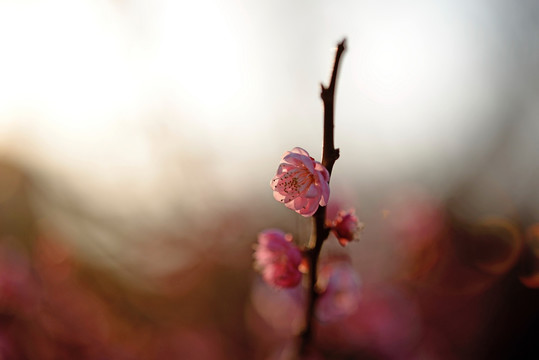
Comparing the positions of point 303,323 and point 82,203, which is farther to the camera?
point 82,203

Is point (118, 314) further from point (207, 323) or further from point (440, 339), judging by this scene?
point (440, 339)

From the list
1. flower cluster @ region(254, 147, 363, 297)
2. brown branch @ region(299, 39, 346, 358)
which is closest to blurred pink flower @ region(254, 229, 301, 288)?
flower cluster @ region(254, 147, 363, 297)

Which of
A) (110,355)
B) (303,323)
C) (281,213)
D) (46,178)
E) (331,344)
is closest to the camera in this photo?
(303,323)

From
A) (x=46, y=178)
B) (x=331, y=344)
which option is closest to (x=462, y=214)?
(x=331, y=344)

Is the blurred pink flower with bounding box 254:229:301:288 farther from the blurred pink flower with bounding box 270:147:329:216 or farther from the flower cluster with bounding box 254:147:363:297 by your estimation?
the blurred pink flower with bounding box 270:147:329:216

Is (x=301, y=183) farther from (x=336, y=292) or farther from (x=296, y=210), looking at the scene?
(x=336, y=292)

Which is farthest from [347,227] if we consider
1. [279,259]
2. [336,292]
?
[336,292]
